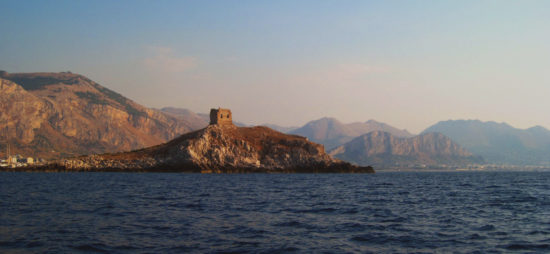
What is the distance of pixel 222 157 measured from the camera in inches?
6097

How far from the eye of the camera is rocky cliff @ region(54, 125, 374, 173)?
151750mm

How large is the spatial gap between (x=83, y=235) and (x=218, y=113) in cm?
15258

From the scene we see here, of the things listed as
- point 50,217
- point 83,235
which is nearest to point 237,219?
point 83,235

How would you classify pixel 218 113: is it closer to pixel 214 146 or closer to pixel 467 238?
pixel 214 146

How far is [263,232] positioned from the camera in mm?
27234

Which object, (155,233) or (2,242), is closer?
(2,242)

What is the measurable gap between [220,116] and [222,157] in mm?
27889

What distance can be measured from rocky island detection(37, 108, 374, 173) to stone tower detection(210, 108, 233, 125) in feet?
1.30

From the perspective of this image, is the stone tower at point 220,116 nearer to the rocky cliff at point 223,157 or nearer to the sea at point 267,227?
the rocky cliff at point 223,157

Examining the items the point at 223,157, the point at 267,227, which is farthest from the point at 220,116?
the point at 267,227

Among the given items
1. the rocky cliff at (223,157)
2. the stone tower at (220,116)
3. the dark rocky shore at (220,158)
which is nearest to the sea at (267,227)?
the dark rocky shore at (220,158)

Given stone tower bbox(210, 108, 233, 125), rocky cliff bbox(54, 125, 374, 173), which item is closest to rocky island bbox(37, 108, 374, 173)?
rocky cliff bbox(54, 125, 374, 173)

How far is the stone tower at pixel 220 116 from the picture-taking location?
17700 centimetres

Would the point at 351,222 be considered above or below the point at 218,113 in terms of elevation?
below
